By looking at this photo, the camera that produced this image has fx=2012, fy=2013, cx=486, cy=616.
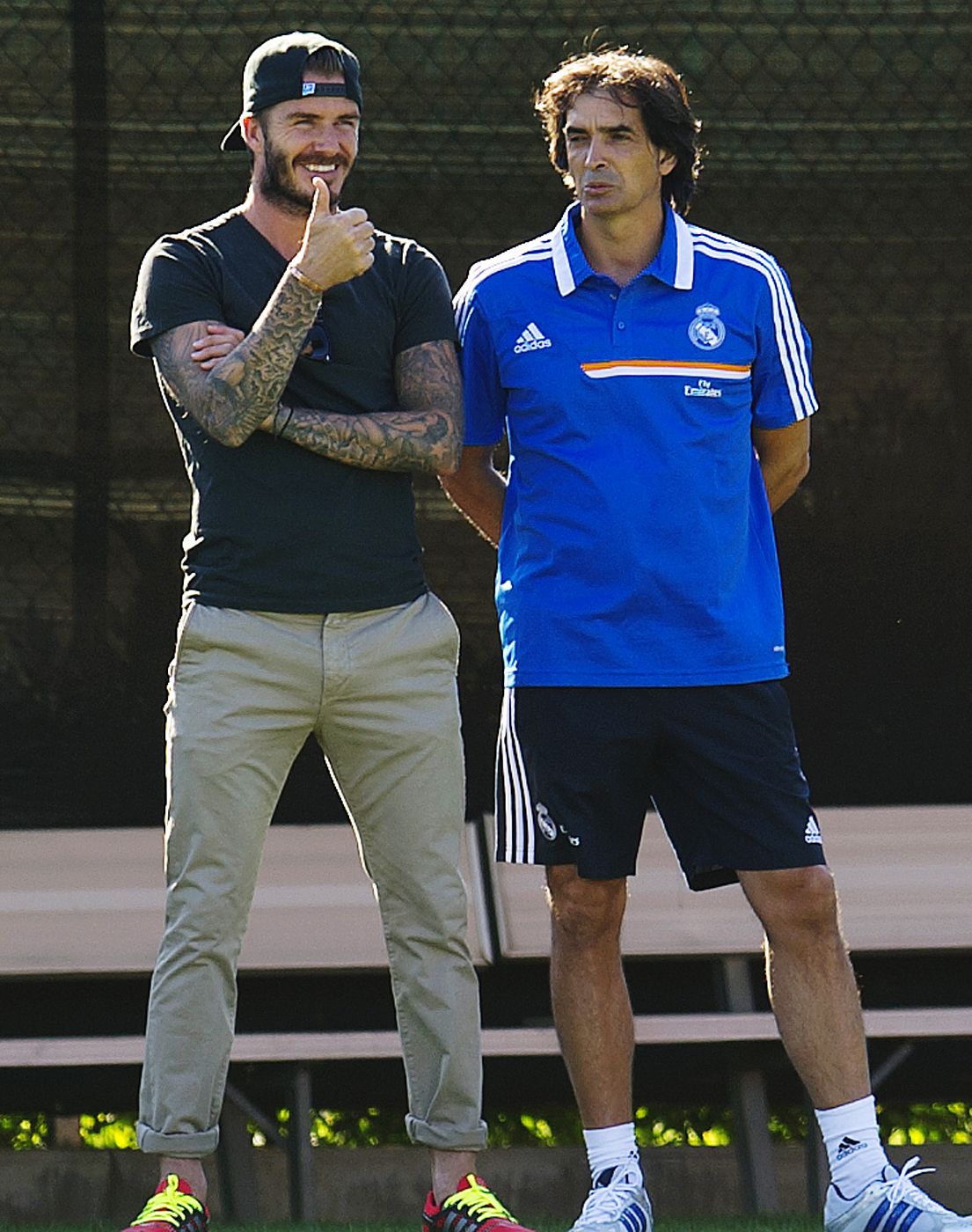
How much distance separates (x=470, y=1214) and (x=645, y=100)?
63.9 inches

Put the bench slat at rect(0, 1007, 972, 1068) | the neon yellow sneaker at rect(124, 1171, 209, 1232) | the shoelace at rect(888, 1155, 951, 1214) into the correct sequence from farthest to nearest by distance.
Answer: the bench slat at rect(0, 1007, 972, 1068) < the shoelace at rect(888, 1155, 951, 1214) < the neon yellow sneaker at rect(124, 1171, 209, 1232)

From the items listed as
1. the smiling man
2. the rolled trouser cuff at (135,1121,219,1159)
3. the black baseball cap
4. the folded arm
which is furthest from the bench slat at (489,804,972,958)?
the black baseball cap

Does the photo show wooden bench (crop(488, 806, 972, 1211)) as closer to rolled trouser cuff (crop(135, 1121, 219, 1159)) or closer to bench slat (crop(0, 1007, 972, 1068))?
bench slat (crop(0, 1007, 972, 1068))

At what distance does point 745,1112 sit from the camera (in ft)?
12.4

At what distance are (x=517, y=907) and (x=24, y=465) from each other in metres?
1.29

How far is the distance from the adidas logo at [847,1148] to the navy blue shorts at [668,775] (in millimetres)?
393

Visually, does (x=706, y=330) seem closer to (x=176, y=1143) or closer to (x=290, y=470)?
(x=290, y=470)

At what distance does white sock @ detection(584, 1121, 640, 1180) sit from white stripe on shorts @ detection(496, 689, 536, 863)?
1.34 ft

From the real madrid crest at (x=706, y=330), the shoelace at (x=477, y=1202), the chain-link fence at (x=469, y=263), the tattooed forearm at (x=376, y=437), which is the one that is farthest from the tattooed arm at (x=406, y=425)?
the shoelace at (x=477, y=1202)

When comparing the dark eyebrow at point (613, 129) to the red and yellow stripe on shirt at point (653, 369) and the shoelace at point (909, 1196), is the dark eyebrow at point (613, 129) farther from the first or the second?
the shoelace at point (909, 1196)

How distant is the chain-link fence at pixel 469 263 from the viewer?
3.66m

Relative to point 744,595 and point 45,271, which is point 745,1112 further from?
point 45,271

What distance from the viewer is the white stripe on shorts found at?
2975mm

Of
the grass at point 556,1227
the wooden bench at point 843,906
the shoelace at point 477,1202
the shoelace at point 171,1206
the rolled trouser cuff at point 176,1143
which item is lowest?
the grass at point 556,1227
